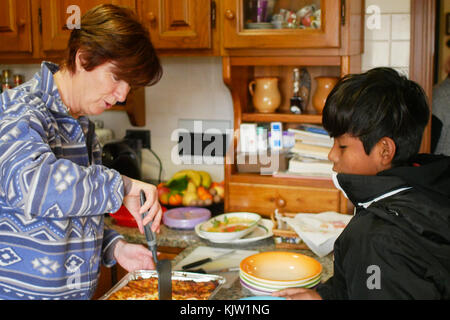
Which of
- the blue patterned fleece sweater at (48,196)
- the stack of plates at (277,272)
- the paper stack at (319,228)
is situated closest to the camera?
the blue patterned fleece sweater at (48,196)

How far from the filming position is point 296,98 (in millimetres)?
2396

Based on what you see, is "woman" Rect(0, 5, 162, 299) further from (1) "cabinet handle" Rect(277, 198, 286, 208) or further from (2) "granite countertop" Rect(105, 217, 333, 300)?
(1) "cabinet handle" Rect(277, 198, 286, 208)

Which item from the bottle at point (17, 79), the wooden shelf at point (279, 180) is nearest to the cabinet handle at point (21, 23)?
the bottle at point (17, 79)

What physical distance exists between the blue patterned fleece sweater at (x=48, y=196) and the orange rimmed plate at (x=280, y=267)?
502mm

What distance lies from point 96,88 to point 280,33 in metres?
0.93

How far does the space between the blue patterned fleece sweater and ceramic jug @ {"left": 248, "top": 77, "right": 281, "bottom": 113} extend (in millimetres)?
966

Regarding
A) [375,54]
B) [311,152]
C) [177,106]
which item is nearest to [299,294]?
[311,152]

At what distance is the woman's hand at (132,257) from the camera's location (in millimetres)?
1661

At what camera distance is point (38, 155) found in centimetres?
113

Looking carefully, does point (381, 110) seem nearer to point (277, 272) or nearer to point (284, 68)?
point (277, 272)

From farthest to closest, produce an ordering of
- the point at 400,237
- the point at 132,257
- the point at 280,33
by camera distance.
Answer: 1. the point at 280,33
2. the point at 132,257
3. the point at 400,237

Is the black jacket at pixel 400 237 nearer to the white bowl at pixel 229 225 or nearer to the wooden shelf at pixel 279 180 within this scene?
the white bowl at pixel 229 225

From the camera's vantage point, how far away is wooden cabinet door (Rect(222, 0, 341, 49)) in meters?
2.02
